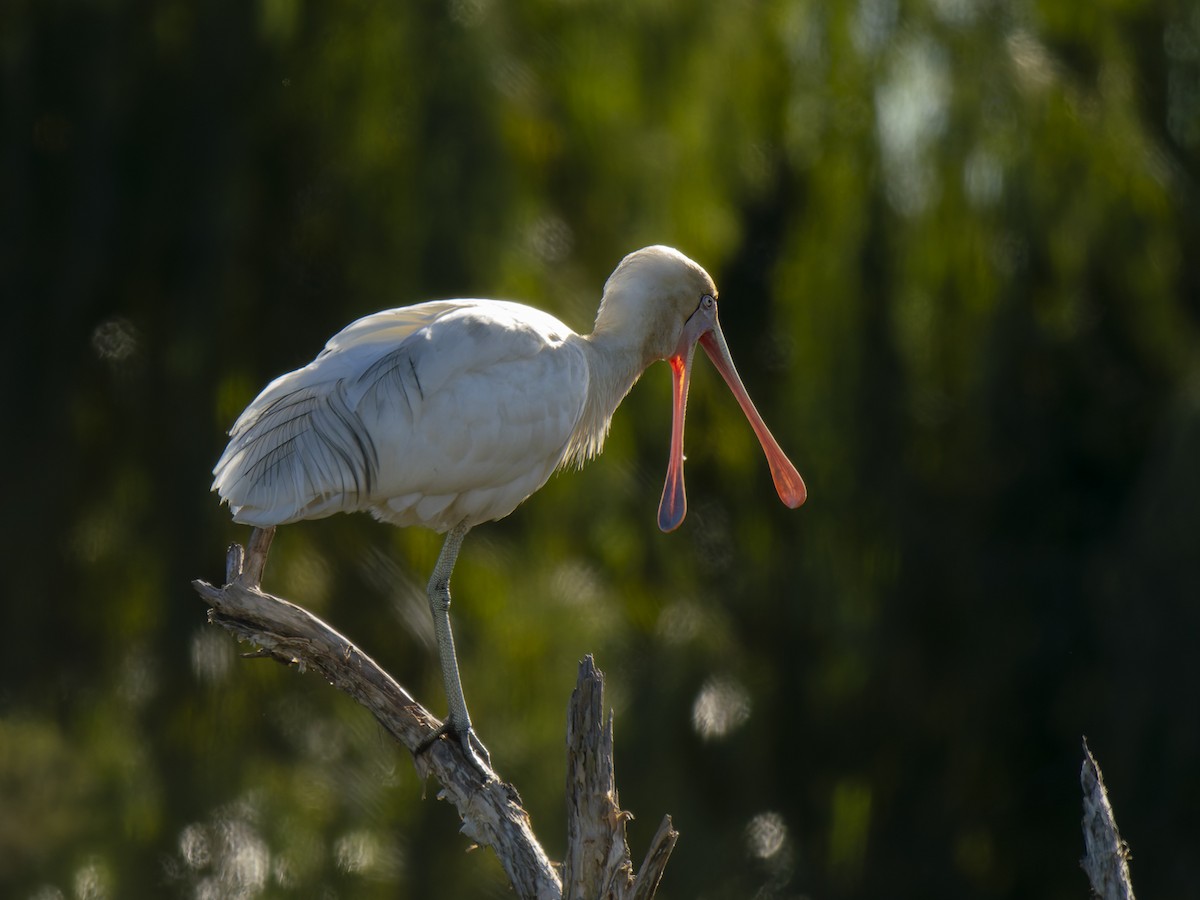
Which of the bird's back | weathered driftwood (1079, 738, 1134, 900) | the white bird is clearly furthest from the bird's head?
weathered driftwood (1079, 738, 1134, 900)

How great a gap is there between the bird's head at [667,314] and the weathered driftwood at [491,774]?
1.32 metres

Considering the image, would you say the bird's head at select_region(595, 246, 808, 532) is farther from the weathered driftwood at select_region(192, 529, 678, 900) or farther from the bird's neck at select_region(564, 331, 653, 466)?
the weathered driftwood at select_region(192, 529, 678, 900)

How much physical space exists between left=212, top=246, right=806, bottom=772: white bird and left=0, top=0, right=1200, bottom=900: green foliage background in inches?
63.0

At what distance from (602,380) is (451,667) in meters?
0.97

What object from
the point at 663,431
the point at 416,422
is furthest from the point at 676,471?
the point at 416,422

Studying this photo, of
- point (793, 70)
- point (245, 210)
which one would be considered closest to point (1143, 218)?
point (793, 70)

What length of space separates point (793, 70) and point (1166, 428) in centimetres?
196

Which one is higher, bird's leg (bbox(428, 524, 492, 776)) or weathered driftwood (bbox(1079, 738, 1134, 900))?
weathered driftwood (bbox(1079, 738, 1134, 900))

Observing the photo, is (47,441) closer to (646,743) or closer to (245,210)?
(245,210)

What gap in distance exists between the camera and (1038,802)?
7.70 metres

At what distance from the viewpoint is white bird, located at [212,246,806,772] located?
413 cm

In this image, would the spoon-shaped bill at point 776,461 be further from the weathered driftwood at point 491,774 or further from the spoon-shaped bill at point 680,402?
the weathered driftwood at point 491,774

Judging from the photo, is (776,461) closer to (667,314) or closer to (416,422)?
(667,314)

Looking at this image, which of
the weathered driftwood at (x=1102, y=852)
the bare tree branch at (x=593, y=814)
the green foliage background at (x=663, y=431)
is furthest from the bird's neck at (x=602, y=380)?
the weathered driftwood at (x=1102, y=852)
